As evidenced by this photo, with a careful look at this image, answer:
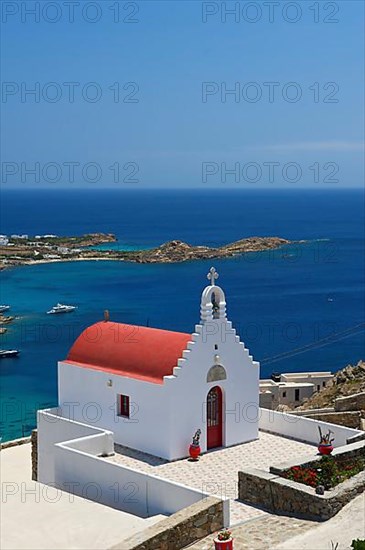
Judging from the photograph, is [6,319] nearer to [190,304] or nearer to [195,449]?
[190,304]

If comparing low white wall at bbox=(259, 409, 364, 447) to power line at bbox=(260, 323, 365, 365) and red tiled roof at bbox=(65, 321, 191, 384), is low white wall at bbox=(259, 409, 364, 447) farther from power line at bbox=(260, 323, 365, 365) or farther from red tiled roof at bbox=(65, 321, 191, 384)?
power line at bbox=(260, 323, 365, 365)

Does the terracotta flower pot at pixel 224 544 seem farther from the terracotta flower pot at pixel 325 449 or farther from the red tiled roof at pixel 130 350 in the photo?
the red tiled roof at pixel 130 350

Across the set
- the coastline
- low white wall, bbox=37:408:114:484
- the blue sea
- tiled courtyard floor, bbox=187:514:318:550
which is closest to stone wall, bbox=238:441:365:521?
tiled courtyard floor, bbox=187:514:318:550

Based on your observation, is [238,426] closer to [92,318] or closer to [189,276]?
[92,318]

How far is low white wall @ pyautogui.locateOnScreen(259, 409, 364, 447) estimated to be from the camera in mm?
19703

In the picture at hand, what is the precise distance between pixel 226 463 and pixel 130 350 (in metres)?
3.67

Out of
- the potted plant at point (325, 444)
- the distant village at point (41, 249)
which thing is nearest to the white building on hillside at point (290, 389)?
the potted plant at point (325, 444)

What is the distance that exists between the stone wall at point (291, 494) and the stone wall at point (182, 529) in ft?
4.48

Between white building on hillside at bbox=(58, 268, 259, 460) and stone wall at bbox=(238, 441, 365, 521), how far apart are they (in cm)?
294

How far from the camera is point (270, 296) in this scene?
9062 centimetres

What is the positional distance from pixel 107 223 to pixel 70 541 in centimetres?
17326

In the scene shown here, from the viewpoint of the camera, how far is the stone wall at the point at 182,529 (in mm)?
13820

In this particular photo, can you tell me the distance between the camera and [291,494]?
15547 mm

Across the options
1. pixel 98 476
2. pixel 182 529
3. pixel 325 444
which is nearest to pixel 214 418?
pixel 325 444
